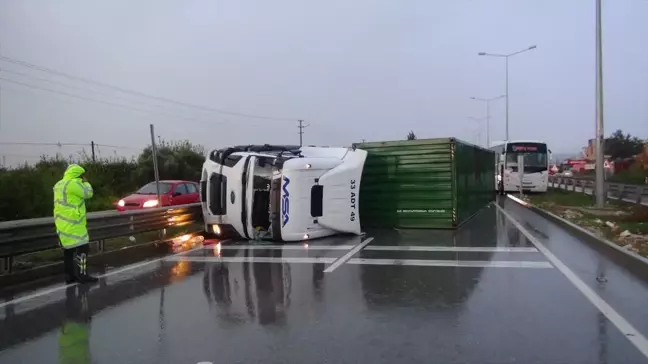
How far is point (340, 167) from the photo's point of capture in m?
13.3

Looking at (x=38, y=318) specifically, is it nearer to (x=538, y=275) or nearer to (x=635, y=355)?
(x=635, y=355)

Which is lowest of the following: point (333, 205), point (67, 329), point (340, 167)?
point (67, 329)

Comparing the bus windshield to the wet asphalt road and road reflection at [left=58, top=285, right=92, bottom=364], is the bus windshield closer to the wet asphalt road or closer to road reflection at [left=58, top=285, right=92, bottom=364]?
the wet asphalt road

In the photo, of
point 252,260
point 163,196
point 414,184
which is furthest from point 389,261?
point 163,196

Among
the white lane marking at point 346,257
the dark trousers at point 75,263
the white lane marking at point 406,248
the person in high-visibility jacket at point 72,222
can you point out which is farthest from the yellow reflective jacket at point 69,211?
the white lane marking at point 406,248

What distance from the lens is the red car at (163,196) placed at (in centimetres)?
1844

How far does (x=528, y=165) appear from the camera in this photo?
3391 cm

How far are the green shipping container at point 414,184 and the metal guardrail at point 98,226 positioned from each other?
491 cm

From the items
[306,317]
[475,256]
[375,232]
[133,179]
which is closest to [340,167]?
[375,232]

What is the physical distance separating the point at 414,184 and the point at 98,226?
838 centimetres

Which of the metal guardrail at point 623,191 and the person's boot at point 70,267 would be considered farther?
the metal guardrail at point 623,191

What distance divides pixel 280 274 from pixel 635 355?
5.25 meters

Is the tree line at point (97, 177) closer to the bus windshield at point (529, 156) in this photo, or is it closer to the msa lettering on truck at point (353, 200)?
the msa lettering on truck at point (353, 200)

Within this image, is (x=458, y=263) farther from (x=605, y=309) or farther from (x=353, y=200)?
(x=353, y=200)
